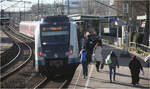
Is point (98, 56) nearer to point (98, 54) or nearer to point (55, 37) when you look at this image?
point (98, 54)

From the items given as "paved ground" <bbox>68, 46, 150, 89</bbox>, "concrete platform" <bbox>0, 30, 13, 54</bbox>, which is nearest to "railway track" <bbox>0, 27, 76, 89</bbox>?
"paved ground" <bbox>68, 46, 150, 89</bbox>

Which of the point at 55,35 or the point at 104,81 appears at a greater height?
the point at 55,35

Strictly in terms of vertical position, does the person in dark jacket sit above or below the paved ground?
above

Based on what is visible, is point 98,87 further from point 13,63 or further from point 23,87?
point 13,63

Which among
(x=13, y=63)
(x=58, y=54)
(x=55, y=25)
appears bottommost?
(x=13, y=63)

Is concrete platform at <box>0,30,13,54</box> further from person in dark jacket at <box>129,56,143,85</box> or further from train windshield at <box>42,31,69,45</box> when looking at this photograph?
person in dark jacket at <box>129,56,143,85</box>

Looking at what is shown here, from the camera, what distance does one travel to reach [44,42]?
15.0 metres

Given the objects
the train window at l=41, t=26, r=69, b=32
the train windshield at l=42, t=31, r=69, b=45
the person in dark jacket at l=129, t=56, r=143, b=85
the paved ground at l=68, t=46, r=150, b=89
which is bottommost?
the paved ground at l=68, t=46, r=150, b=89

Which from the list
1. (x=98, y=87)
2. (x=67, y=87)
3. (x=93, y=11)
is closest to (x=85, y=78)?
(x=67, y=87)

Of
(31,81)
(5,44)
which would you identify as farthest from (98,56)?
A: (5,44)

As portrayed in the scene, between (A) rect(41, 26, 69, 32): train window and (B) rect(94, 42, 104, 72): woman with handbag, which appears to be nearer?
(A) rect(41, 26, 69, 32): train window

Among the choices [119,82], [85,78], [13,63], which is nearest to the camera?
[119,82]

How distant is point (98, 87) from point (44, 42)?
165 inches

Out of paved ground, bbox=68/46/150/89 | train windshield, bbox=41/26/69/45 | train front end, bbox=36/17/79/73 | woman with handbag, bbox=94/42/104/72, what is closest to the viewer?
paved ground, bbox=68/46/150/89
